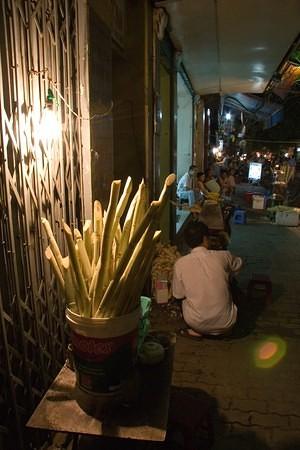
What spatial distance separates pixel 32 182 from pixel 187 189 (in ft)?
33.4

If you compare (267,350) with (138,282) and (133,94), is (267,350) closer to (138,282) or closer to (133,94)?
(138,282)

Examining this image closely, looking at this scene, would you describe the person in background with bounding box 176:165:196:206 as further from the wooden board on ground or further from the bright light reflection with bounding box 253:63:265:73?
the wooden board on ground

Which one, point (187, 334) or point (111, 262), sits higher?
point (111, 262)

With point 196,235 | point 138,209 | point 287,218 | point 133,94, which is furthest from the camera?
point 287,218

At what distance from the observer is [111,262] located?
231cm

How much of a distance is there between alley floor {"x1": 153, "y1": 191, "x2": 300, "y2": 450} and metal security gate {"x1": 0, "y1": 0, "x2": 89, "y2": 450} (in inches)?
60.2

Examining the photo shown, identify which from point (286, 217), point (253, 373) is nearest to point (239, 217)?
point (286, 217)

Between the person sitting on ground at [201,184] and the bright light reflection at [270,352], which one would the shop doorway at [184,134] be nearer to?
the person sitting on ground at [201,184]

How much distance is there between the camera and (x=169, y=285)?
6840 millimetres

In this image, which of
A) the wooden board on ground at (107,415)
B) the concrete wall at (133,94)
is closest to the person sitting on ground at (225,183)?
the concrete wall at (133,94)

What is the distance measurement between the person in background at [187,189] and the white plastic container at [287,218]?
13.6 ft

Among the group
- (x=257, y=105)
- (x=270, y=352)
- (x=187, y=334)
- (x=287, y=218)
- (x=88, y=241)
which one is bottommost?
(x=270, y=352)

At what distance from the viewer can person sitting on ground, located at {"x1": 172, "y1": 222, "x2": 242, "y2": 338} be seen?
211 inches

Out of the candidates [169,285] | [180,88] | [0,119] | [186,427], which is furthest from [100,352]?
[180,88]
